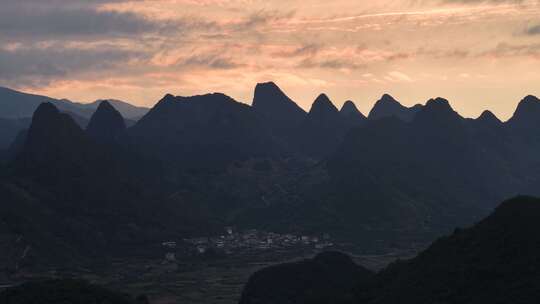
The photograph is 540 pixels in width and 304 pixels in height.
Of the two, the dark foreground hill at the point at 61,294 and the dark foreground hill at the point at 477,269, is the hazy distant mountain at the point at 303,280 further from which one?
the dark foreground hill at the point at 61,294

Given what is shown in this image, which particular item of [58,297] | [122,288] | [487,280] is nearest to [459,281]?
[487,280]

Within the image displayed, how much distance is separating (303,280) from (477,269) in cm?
3661

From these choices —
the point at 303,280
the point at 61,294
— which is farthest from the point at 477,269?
the point at 61,294

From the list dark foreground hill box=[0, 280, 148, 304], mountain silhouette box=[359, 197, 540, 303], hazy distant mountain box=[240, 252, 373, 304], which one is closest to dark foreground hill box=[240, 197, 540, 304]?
mountain silhouette box=[359, 197, 540, 303]

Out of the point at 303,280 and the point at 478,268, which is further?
the point at 303,280

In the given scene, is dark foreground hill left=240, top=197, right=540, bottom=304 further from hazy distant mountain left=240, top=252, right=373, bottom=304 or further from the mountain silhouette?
hazy distant mountain left=240, top=252, right=373, bottom=304

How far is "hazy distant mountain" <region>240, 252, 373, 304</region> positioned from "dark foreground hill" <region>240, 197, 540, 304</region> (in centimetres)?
1174

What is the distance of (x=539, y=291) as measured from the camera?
279 ft

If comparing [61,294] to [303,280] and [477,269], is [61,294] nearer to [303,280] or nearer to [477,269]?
[477,269]

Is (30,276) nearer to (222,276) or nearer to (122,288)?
(122,288)

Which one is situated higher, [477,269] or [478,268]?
[478,268]

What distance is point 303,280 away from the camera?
413ft

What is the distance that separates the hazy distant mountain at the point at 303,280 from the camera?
402ft

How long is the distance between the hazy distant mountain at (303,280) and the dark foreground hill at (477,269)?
11.7 meters
